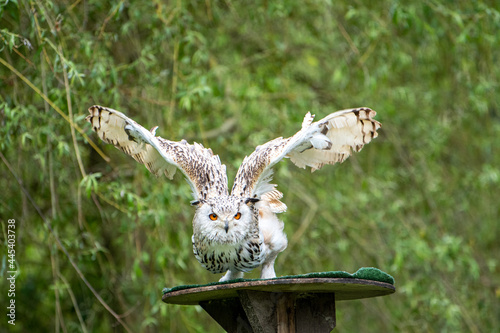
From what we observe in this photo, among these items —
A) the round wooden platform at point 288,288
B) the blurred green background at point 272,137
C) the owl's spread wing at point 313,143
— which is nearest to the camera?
the round wooden platform at point 288,288

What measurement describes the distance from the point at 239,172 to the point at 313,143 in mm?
404

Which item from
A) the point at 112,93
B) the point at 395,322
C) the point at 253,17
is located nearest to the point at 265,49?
the point at 253,17

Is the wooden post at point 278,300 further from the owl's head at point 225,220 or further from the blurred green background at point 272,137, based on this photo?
the blurred green background at point 272,137

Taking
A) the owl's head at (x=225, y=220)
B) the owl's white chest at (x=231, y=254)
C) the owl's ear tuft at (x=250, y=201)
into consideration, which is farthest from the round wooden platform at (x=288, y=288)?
the owl's ear tuft at (x=250, y=201)

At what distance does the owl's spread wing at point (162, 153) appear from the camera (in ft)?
10.9

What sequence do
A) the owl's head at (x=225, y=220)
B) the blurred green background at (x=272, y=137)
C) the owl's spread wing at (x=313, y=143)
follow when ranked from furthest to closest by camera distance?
the blurred green background at (x=272, y=137) → the owl's spread wing at (x=313, y=143) → the owl's head at (x=225, y=220)

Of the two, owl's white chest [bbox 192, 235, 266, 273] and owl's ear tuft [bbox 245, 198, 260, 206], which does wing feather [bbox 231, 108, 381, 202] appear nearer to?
owl's ear tuft [bbox 245, 198, 260, 206]

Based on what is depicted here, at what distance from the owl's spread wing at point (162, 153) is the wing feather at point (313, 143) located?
130 millimetres

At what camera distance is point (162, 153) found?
10.9 ft

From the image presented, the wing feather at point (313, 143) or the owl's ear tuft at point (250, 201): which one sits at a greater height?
the wing feather at point (313, 143)

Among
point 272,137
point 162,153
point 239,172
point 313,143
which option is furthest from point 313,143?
point 272,137

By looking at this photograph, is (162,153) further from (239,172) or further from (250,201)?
(250,201)

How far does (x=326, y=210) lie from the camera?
20.6 ft

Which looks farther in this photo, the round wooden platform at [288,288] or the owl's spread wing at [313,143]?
the owl's spread wing at [313,143]
